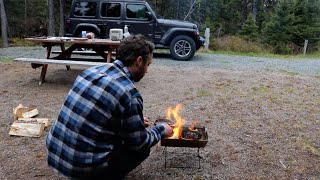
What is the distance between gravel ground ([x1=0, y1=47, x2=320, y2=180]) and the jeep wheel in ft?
5.66

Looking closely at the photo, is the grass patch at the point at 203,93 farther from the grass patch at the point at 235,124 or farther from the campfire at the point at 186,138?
the campfire at the point at 186,138

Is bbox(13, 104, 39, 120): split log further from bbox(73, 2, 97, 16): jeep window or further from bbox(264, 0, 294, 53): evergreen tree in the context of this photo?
bbox(264, 0, 294, 53): evergreen tree

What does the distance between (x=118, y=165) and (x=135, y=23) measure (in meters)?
8.35

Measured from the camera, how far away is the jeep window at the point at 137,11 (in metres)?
10.2

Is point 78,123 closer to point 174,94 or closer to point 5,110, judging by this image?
point 5,110

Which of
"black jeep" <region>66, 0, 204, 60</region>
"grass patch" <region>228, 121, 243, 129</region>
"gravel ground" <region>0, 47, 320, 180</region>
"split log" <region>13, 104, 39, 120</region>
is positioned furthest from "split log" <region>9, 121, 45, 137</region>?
"black jeep" <region>66, 0, 204, 60</region>

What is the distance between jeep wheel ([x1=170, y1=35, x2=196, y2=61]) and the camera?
1009cm

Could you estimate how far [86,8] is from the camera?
10.4 m

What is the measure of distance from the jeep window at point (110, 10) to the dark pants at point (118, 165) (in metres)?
8.48

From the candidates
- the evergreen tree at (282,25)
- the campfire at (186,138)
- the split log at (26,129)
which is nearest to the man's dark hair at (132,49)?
the campfire at (186,138)

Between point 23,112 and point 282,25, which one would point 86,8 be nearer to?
point 23,112

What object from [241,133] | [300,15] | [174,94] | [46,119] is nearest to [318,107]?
[241,133]

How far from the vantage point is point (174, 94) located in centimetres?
578

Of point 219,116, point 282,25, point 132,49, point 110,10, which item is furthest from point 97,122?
point 282,25
